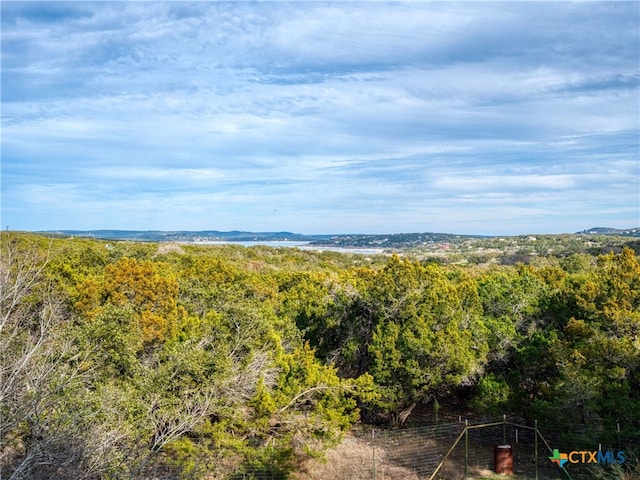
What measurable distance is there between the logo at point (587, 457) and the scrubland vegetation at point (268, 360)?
49.8 inches

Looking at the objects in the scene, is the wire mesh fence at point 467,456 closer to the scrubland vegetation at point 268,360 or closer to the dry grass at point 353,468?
the dry grass at point 353,468

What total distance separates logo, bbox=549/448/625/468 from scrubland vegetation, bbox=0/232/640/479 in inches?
49.8

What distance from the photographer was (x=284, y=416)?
12.7 metres

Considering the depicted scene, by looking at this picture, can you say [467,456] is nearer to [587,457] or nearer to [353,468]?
[587,457]

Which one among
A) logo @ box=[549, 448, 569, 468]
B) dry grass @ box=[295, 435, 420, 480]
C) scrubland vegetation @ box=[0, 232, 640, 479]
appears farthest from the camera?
dry grass @ box=[295, 435, 420, 480]

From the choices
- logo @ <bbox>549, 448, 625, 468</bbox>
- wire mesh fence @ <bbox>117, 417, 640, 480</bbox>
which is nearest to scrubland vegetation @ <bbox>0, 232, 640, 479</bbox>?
wire mesh fence @ <bbox>117, 417, 640, 480</bbox>

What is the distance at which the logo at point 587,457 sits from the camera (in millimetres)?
12095

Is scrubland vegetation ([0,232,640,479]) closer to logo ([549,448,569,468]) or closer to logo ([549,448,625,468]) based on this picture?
logo ([549,448,625,468])

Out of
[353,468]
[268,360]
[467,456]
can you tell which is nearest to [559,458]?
[467,456]

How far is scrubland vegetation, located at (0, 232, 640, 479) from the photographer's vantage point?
7871 mm

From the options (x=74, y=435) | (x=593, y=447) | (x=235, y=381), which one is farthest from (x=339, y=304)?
(x=74, y=435)

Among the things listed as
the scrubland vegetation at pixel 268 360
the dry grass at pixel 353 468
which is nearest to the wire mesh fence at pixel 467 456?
the dry grass at pixel 353 468

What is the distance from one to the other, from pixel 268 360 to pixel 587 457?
8183mm

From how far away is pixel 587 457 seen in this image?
42.2 ft
